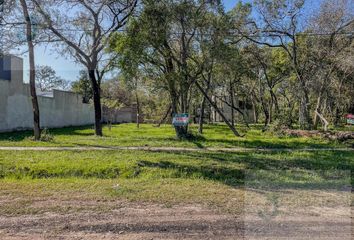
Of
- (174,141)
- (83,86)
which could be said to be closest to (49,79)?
(83,86)

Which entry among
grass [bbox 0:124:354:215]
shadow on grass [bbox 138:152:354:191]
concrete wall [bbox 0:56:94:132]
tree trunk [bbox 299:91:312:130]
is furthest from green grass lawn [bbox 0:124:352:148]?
concrete wall [bbox 0:56:94:132]

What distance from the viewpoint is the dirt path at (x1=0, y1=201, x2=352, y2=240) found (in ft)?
13.3

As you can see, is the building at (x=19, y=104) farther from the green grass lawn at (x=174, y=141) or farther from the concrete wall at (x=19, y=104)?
the green grass lawn at (x=174, y=141)

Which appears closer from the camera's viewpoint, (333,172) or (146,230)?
(146,230)

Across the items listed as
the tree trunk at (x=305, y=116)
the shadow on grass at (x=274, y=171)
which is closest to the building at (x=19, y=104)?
the shadow on grass at (x=274, y=171)

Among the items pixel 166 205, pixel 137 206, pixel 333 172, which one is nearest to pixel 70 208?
pixel 137 206

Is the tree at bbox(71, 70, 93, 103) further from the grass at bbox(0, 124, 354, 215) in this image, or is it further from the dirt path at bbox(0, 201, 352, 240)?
the dirt path at bbox(0, 201, 352, 240)

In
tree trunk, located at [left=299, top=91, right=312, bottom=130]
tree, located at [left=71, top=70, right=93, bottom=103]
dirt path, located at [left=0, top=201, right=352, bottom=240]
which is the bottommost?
dirt path, located at [left=0, top=201, right=352, bottom=240]

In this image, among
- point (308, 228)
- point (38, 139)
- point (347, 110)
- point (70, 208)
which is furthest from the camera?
point (347, 110)

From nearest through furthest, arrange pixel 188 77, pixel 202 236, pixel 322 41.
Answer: pixel 202 236, pixel 188 77, pixel 322 41

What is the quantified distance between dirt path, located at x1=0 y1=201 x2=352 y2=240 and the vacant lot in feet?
0.04

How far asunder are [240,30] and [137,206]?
54.9 ft

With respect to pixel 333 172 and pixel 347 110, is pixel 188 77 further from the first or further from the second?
pixel 347 110

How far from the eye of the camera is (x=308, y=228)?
14.1ft
